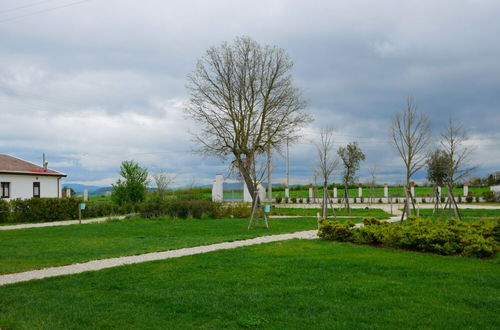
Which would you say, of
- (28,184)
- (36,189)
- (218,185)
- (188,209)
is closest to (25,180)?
(28,184)

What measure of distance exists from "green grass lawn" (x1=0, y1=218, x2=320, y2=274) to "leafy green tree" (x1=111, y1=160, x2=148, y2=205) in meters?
11.1

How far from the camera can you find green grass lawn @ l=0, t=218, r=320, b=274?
33.0 feet

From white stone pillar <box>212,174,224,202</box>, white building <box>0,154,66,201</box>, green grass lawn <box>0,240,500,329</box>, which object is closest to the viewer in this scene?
green grass lawn <box>0,240,500,329</box>

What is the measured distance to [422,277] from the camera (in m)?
7.11

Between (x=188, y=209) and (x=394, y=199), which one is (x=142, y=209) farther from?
(x=394, y=199)

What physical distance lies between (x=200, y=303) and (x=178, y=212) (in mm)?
18033

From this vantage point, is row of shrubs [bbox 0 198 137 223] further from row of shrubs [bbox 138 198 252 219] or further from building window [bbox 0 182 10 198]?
building window [bbox 0 182 10 198]

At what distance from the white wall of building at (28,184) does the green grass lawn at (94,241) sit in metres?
15.0

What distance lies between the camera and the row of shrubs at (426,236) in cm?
948

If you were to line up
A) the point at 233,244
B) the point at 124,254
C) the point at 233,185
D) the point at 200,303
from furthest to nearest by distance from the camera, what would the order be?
1. the point at 233,185
2. the point at 233,244
3. the point at 124,254
4. the point at 200,303

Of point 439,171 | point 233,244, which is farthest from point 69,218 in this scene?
point 439,171

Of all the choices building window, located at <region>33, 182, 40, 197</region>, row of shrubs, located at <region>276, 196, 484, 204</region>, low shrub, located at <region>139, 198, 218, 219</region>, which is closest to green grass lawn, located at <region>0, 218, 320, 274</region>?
low shrub, located at <region>139, 198, 218, 219</region>

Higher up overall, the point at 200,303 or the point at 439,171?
the point at 439,171

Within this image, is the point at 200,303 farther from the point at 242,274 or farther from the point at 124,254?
the point at 124,254
